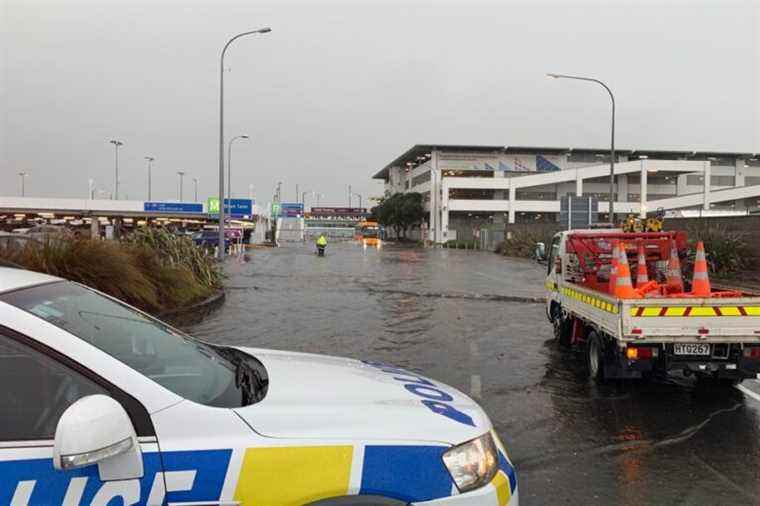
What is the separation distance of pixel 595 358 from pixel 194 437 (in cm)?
618

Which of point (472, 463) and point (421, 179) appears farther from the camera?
point (421, 179)

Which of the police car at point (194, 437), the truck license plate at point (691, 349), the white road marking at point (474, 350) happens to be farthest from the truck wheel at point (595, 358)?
the police car at point (194, 437)

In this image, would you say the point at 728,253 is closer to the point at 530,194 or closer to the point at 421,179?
the point at 530,194

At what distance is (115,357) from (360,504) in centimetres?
110

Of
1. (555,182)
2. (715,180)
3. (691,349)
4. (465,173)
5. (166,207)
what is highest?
(465,173)

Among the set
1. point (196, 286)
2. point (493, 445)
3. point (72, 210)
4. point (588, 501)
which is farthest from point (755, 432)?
point (72, 210)

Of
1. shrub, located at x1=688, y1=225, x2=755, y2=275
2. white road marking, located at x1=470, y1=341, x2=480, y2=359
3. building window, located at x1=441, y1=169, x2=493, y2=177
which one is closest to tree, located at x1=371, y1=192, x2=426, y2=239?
building window, located at x1=441, y1=169, x2=493, y2=177

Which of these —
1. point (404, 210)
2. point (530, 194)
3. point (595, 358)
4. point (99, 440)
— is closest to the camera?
point (99, 440)

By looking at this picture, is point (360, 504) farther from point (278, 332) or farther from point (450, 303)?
point (450, 303)

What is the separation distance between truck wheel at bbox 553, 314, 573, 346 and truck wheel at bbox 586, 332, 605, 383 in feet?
5.21

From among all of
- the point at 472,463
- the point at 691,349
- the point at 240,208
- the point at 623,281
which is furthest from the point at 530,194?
the point at 472,463

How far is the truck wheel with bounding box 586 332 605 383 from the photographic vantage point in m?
7.20

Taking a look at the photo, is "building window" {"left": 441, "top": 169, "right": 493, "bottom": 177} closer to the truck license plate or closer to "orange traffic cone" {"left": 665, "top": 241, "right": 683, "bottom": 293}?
"orange traffic cone" {"left": 665, "top": 241, "right": 683, "bottom": 293}

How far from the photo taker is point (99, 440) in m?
1.96
